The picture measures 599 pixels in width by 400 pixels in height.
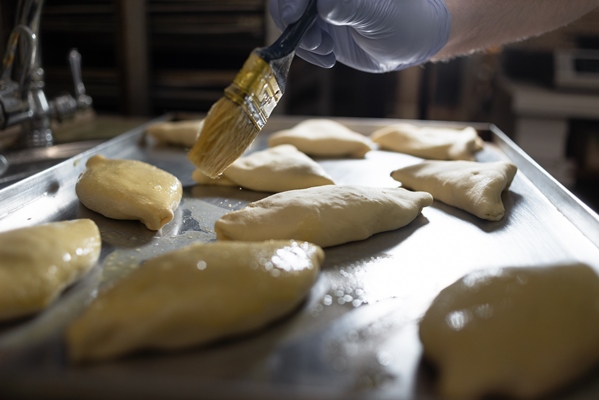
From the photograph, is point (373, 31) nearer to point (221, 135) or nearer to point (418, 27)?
point (418, 27)

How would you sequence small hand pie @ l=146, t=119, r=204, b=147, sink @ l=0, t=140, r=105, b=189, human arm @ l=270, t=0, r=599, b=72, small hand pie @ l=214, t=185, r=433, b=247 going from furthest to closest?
small hand pie @ l=146, t=119, r=204, b=147 < sink @ l=0, t=140, r=105, b=189 < human arm @ l=270, t=0, r=599, b=72 < small hand pie @ l=214, t=185, r=433, b=247

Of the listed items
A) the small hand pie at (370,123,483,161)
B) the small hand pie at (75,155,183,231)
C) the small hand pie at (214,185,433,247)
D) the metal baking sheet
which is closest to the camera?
the metal baking sheet

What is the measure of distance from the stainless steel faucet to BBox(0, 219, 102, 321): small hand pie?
0.74m

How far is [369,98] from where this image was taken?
10.5ft

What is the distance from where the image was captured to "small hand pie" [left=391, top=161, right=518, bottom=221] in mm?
1251

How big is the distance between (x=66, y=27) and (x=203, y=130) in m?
1.80

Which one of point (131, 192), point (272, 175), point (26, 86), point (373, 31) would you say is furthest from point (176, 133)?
point (373, 31)

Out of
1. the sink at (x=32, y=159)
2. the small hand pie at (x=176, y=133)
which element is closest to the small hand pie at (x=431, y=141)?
the small hand pie at (x=176, y=133)

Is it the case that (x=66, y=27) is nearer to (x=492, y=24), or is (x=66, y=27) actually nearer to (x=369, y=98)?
(x=369, y=98)

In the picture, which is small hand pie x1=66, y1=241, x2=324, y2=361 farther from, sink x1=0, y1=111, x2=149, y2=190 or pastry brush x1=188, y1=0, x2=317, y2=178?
sink x1=0, y1=111, x2=149, y2=190

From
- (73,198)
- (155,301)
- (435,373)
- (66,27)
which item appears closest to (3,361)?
(155,301)

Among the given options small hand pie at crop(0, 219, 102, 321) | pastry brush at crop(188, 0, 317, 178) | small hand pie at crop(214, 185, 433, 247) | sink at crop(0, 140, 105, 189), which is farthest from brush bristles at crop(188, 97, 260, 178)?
sink at crop(0, 140, 105, 189)

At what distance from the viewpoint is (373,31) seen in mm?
1404

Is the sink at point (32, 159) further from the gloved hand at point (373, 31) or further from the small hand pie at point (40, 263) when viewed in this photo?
the gloved hand at point (373, 31)
